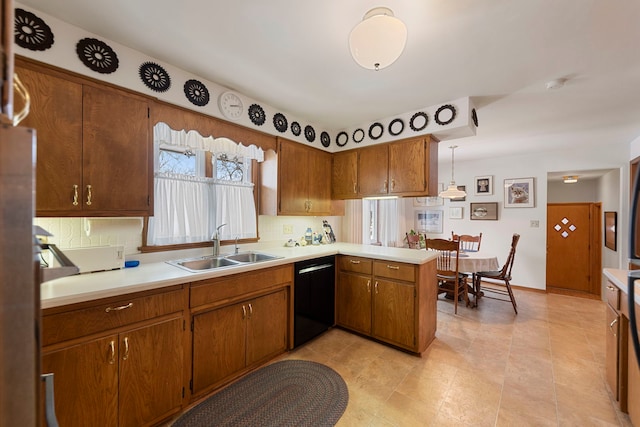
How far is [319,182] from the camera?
330 cm

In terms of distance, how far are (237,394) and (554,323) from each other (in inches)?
145

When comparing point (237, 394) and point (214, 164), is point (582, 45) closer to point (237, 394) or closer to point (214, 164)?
point (214, 164)

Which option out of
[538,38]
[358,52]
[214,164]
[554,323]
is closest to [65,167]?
[214,164]

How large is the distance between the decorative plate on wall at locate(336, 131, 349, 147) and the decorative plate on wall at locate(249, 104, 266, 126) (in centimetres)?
117

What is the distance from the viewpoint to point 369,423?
1629mm

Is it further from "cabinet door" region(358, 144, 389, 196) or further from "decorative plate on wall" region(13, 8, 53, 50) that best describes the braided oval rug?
"decorative plate on wall" region(13, 8, 53, 50)

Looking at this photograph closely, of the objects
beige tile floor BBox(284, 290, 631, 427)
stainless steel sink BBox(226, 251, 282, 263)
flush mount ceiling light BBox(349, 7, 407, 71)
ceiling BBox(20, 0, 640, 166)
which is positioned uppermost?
ceiling BBox(20, 0, 640, 166)

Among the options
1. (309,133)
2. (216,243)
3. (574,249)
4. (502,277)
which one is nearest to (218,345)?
(216,243)

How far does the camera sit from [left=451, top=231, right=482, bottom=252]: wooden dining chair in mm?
4365

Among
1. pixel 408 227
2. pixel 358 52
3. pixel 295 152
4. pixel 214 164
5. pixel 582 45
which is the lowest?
pixel 408 227

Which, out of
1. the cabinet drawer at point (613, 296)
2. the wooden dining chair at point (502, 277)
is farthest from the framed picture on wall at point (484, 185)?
the cabinet drawer at point (613, 296)

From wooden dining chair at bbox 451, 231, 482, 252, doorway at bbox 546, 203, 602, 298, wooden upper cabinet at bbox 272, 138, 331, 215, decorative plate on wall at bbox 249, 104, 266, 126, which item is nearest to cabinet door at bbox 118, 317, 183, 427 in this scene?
wooden upper cabinet at bbox 272, 138, 331, 215

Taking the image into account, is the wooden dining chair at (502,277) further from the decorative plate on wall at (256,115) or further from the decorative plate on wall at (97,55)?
the decorative plate on wall at (97,55)

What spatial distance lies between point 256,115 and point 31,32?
1.49 meters
